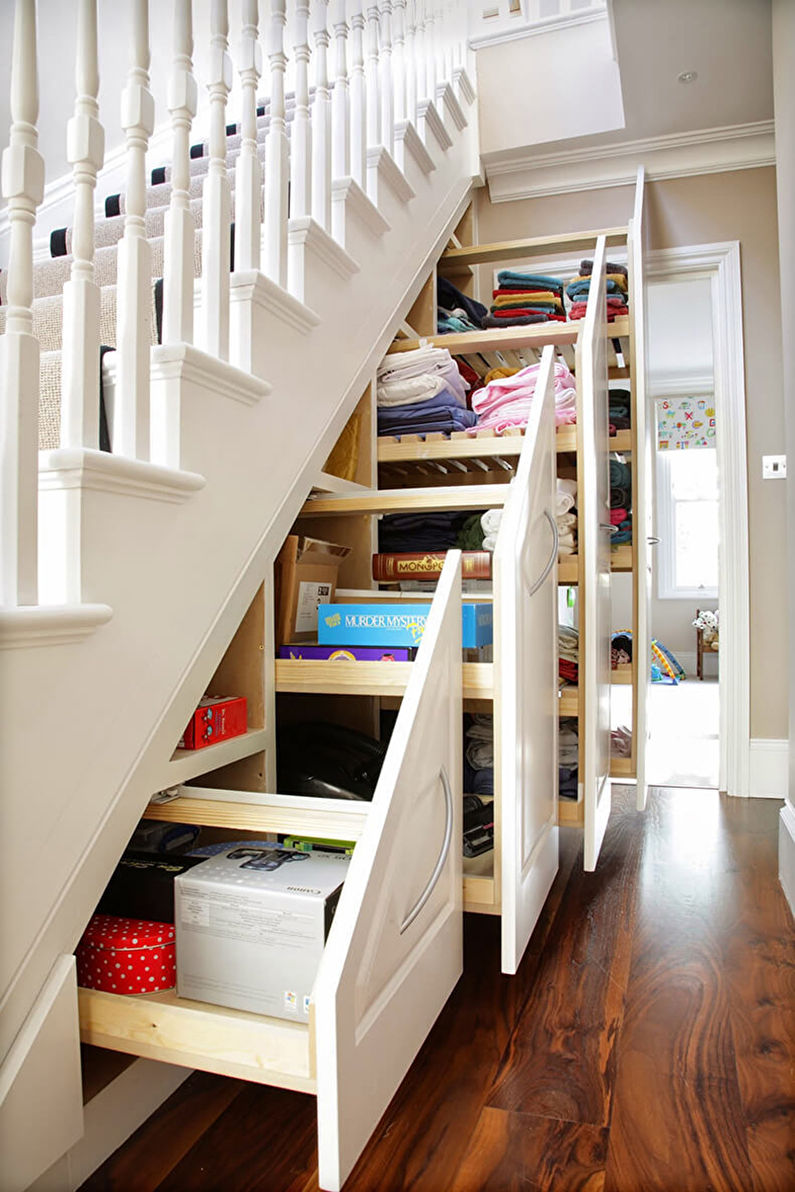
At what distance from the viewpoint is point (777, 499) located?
2.83 meters

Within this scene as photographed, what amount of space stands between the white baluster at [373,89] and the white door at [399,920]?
1299mm

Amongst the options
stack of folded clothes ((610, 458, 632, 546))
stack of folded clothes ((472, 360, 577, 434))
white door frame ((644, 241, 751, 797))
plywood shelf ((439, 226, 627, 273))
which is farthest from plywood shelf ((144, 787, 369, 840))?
white door frame ((644, 241, 751, 797))

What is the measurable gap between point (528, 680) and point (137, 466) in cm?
70

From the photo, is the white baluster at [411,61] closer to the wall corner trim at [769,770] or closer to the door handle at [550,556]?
the door handle at [550,556]

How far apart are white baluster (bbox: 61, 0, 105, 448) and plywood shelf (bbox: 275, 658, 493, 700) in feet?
1.89

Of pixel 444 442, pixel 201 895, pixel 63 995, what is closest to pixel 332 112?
pixel 444 442

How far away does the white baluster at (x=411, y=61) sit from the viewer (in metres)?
2.11

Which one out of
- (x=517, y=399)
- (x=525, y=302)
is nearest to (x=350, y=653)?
(x=517, y=399)

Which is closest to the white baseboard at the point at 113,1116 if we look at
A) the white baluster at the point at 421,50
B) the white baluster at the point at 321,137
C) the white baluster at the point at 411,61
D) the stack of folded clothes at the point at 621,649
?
the white baluster at the point at 321,137

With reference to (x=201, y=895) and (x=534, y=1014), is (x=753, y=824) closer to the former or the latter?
(x=534, y=1014)

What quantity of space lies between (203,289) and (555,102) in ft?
6.82

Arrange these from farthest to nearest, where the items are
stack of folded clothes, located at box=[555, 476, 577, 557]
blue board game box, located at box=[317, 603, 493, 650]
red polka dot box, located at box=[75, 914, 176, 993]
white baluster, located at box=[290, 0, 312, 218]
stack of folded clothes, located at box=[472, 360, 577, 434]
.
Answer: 1. stack of folded clothes, located at box=[472, 360, 577, 434]
2. stack of folded clothes, located at box=[555, 476, 577, 557]
3. white baluster, located at box=[290, 0, 312, 218]
4. blue board game box, located at box=[317, 603, 493, 650]
5. red polka dot box, located at box=[75, 914, 176, 993]

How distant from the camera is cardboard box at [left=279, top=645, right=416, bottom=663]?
140 centimetres

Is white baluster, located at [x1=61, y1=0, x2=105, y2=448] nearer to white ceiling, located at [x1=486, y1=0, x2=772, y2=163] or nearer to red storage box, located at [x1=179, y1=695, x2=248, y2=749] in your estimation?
red storage box, located at [x1=179, y1=695, x2=248, y2=749]
